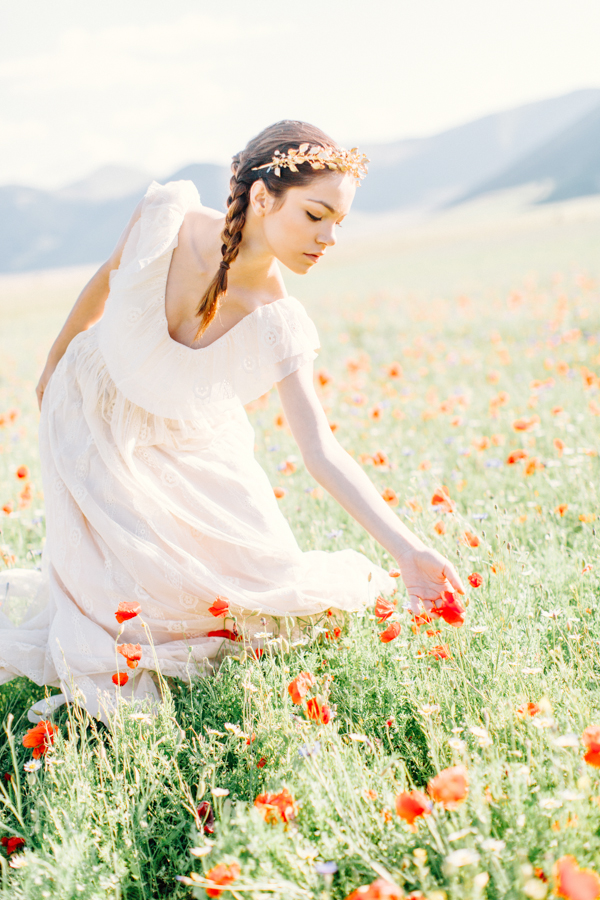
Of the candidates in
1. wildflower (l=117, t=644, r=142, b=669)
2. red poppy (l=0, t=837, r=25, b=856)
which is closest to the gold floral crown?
wildflower (l=117, t=644, r=142, b=669)

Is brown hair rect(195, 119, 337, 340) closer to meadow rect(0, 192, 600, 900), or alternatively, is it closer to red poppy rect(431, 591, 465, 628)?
meadow rect(0, 192, 600, 900)

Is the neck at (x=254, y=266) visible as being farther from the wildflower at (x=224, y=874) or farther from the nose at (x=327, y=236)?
the wildflower at (x=224, y=874)

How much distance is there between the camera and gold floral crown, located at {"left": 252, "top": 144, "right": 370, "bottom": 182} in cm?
228

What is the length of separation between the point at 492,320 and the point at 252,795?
9724 mm

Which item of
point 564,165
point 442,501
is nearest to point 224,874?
point 442,501

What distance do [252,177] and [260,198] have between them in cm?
10

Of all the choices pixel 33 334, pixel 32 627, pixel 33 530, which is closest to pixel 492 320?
pixel 33 530

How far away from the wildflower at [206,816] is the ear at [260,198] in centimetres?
182

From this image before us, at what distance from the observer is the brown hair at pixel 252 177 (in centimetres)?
234

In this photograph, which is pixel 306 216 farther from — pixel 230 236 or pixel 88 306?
pixel 88 306

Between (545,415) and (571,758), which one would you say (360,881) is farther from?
(545,415)

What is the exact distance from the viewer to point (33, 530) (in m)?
4.13

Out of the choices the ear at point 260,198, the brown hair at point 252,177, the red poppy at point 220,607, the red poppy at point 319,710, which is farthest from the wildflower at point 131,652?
the ear at point 260,198

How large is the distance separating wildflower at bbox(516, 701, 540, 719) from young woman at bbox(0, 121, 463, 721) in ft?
2.55
